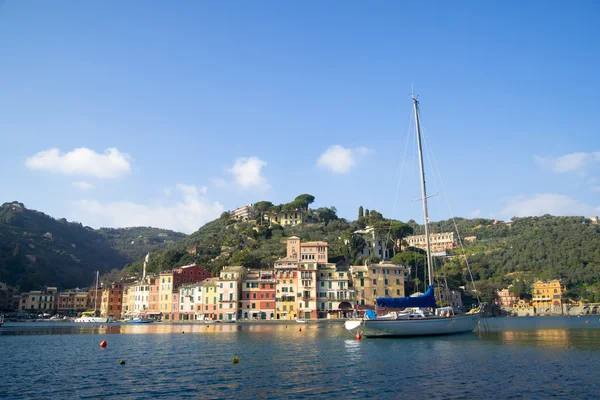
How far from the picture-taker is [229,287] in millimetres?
91000

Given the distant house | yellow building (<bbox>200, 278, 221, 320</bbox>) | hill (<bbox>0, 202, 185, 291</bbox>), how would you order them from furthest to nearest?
the distant house → hill (<bbox>0, 202, 185, 291</bbox>) → yellow building (<bbox>200, 278, 221, 320</bbox>)

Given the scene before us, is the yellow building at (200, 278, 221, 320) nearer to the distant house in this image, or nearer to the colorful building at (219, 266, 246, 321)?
the colorful building at (219, 266, 246, 321)

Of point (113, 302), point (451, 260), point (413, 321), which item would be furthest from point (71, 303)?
point (413, 321)

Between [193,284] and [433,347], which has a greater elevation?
[193,284]

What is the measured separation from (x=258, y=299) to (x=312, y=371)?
218 feet

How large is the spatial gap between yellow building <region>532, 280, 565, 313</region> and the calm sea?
9872 cm

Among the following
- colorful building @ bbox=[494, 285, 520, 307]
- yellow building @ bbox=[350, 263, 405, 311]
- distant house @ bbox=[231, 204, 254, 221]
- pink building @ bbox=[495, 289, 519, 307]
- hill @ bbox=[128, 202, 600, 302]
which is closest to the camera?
yellow building @ bbox=[350, 263, 405, 311]

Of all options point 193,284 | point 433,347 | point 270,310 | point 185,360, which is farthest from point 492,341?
point 193,284

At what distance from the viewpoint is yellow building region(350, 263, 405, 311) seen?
88.7 metres

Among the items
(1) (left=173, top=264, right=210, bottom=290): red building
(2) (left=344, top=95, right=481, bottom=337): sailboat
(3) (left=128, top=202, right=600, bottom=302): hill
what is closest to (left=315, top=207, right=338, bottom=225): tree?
(3) (left=128, top=202, right=600, bottom=302): hill

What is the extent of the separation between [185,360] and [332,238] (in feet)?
306

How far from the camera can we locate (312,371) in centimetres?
2548

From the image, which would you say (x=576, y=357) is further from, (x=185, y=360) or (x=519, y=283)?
(x=519, y=283)

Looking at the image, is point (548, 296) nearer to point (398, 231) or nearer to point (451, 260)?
point (451, 260)
